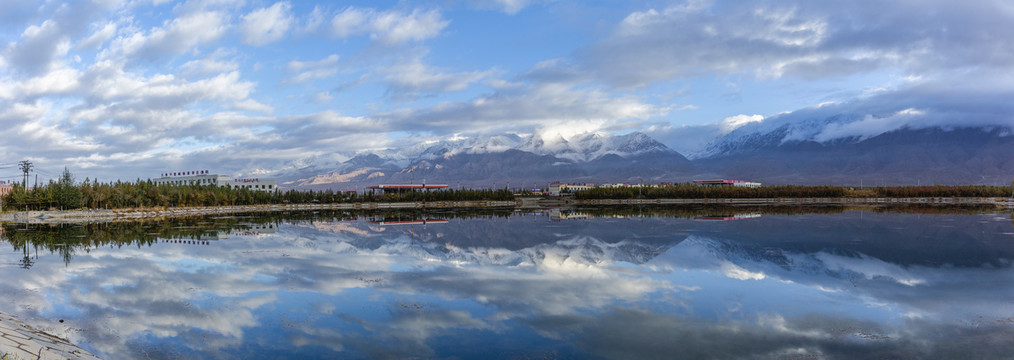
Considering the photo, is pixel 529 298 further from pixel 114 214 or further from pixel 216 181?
pixel 216 181

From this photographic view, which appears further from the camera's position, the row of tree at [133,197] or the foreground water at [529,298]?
the row of tree at [133,197]

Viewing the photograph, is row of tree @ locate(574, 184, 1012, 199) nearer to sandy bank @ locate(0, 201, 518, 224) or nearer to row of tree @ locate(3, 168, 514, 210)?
row of tree @ locate(3, 168, 514, 210)

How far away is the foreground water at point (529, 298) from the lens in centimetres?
1312

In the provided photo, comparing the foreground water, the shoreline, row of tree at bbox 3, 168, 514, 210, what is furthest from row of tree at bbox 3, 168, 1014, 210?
the foreground water

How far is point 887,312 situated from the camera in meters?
16.0

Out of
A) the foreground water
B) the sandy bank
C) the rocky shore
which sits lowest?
the foreground water

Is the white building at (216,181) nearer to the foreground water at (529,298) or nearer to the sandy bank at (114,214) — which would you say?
the sandy bank at (114,214)

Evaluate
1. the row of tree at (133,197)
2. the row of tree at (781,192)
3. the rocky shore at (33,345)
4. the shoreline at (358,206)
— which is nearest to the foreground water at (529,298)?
the rocky shore at (33,345)

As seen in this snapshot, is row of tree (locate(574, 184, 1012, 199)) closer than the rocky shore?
No

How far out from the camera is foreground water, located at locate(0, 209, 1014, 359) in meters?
13.1

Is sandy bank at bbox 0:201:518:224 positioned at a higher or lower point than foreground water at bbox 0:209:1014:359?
higher

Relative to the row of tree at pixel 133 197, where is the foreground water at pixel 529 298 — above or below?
below

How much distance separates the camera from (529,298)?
59.5 feet

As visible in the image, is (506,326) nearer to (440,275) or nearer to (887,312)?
(440,275)
